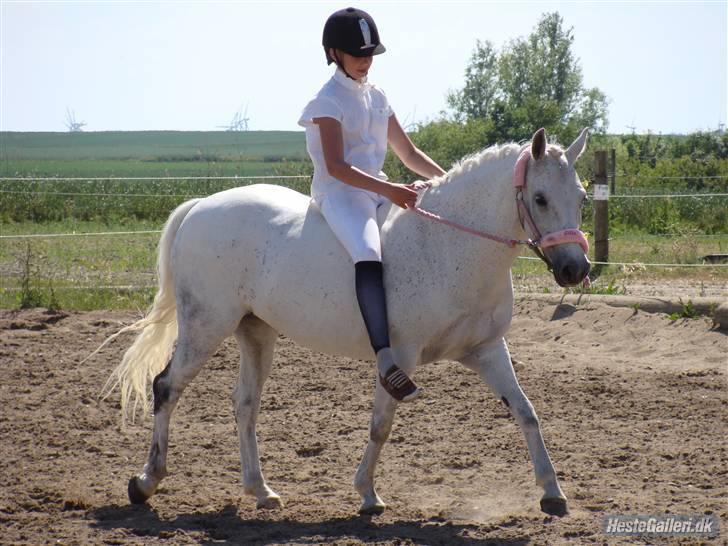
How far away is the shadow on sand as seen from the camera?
446cm

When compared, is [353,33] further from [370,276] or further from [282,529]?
[282,529]

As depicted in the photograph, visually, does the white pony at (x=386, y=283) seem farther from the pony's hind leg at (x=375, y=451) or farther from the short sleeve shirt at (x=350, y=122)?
the short sleeve shirt at (x=350, y=122)

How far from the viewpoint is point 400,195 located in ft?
15.9

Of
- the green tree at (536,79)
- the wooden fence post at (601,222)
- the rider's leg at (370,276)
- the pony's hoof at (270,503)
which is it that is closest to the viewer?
the rider's leg at (370,276)

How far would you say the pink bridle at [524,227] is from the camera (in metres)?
4.26

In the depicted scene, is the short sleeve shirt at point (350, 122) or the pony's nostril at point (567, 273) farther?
the short sleeve shirt at point (350, 122)

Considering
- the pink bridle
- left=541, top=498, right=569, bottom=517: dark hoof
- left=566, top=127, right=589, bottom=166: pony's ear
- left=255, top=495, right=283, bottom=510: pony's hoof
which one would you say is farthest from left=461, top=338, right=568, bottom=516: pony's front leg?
left=255, top=495, right=283, bottom=510: pony's hoof

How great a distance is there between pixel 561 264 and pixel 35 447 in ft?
11.7

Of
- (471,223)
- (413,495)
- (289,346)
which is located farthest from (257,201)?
(289,346)

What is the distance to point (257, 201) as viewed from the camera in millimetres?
5520

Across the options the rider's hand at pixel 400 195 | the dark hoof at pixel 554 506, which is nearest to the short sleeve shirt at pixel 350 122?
the rider's hand at pixel 400 195

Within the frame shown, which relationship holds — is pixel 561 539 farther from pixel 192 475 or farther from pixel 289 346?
pixel 289 346


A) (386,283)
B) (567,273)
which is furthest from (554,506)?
(386,283)

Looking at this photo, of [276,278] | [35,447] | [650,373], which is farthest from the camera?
[650,373]
